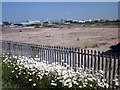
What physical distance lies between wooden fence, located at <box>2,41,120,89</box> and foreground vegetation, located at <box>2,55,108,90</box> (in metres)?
0.68

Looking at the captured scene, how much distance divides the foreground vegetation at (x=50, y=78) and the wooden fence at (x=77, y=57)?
676 millimetres

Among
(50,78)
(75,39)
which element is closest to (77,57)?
(50,78)

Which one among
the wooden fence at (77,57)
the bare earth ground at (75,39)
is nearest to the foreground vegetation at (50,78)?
the wooden fence at (77,57)

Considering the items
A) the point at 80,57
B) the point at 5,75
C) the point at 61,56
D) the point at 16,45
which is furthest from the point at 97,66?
the point at 16,45

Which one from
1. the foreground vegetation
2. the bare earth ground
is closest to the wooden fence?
the foreground vegetation

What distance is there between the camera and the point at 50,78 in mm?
10000

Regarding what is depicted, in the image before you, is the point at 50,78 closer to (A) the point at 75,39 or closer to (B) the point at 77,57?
(B) the point at 77,57

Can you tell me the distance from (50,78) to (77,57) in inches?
197

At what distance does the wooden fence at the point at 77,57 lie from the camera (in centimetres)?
1153

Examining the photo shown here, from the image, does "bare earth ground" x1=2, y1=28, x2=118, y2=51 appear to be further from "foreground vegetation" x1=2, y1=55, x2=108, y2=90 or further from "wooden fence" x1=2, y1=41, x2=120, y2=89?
"foreground vegetation" x1=2, y1=55, x2=108, y2=90

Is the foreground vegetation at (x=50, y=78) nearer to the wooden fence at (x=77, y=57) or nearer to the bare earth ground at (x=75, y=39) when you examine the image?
the wooden fence at (x=77, y=57)

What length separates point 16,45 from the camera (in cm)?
1964

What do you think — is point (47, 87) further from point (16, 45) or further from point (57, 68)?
point (16, 45)

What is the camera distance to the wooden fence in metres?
11.5
